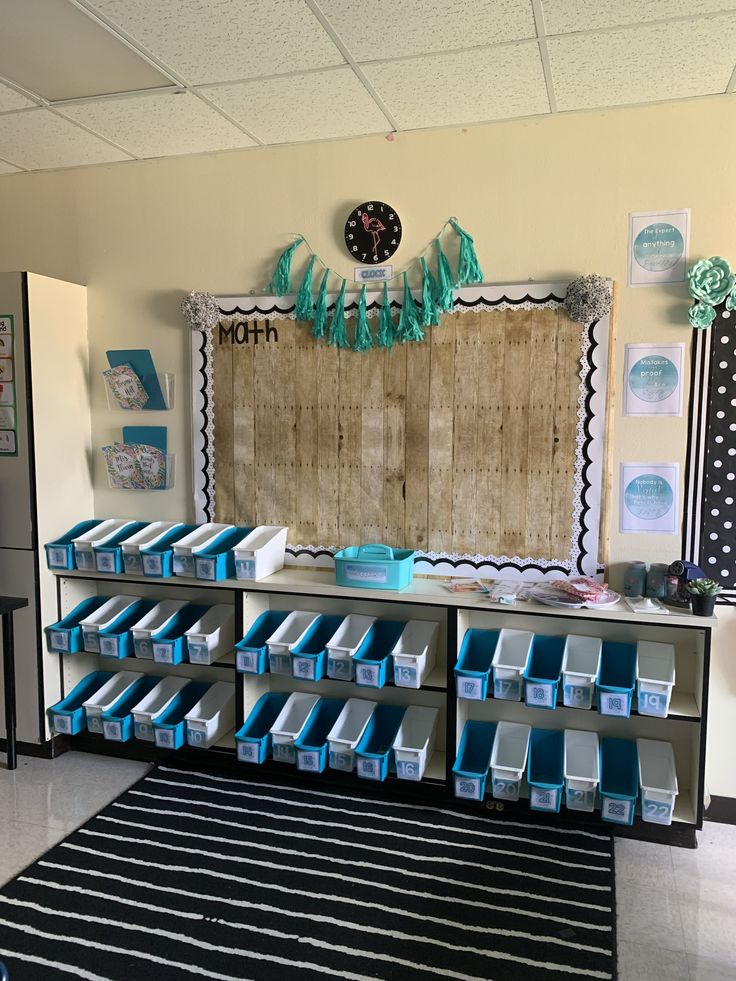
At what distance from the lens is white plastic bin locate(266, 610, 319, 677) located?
9.64 ft

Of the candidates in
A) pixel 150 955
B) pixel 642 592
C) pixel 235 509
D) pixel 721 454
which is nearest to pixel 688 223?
pixel 721 454

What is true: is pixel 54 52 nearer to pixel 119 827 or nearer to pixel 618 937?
pixel 119 827

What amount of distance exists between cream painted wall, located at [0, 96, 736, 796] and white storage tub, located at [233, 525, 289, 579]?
16.8 inches

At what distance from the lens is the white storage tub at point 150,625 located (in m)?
3.12

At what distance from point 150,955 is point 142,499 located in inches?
74.0

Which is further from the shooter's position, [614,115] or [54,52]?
[614,115]

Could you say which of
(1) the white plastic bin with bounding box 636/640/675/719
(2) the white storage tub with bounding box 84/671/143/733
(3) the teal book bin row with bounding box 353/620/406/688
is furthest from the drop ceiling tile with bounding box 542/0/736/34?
(2) the white storage tub with bounding box 84/671/143/733

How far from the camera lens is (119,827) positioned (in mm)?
2742

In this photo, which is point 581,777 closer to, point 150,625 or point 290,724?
point 290,724

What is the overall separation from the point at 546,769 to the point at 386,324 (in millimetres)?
1839

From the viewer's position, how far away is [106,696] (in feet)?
10.7

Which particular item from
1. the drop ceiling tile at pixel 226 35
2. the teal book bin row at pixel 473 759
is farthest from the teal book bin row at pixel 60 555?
the drop ceiling tile at pixel 226 35

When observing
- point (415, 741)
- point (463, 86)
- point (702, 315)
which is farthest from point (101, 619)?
point (702, 315)

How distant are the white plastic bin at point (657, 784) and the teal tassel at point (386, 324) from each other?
5.99ft
